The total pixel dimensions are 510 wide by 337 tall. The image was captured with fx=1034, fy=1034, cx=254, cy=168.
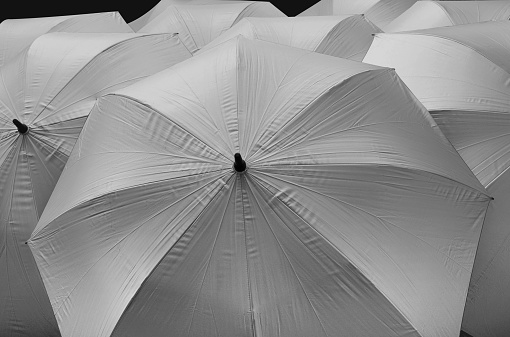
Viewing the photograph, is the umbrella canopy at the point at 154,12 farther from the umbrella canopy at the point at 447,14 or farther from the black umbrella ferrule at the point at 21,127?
the black umbrella ferrule at the point at 21,127

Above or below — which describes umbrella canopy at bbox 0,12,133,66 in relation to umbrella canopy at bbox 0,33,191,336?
above

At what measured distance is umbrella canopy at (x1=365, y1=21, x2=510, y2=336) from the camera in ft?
20.5

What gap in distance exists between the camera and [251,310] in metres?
5.34

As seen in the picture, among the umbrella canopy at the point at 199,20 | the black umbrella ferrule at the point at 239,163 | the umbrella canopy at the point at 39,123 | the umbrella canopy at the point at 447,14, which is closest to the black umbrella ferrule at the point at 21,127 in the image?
the umbrella canopy at the point at 39,123

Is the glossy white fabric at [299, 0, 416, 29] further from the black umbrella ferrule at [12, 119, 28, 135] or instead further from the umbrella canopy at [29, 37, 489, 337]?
the black umbrella ferrule at [12, 119, 28, 135]

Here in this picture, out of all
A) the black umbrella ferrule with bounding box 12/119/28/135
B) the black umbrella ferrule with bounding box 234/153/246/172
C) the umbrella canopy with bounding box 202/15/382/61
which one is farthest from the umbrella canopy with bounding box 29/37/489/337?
the umbrella canopy with bounding box 202/15/382/61

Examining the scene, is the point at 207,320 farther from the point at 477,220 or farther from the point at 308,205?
the point at 477,220

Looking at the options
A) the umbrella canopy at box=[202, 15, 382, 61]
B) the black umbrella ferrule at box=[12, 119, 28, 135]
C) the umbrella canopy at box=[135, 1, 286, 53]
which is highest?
the umbrella canopy at box=[135, 1, 286, 53]

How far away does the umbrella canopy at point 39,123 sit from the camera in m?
6.60

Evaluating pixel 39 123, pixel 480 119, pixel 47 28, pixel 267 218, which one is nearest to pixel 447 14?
pixel 480 119

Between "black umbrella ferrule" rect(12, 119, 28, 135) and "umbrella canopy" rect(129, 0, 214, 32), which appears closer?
"black umbrella ferrule" rect(12, 119, 28, 135)

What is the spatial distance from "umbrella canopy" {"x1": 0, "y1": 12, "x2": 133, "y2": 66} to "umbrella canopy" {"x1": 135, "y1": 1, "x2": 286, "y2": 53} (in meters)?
0.29

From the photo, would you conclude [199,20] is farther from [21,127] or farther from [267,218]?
[267,218]

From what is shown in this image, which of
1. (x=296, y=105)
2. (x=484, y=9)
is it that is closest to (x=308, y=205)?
(x=296, y=105)
